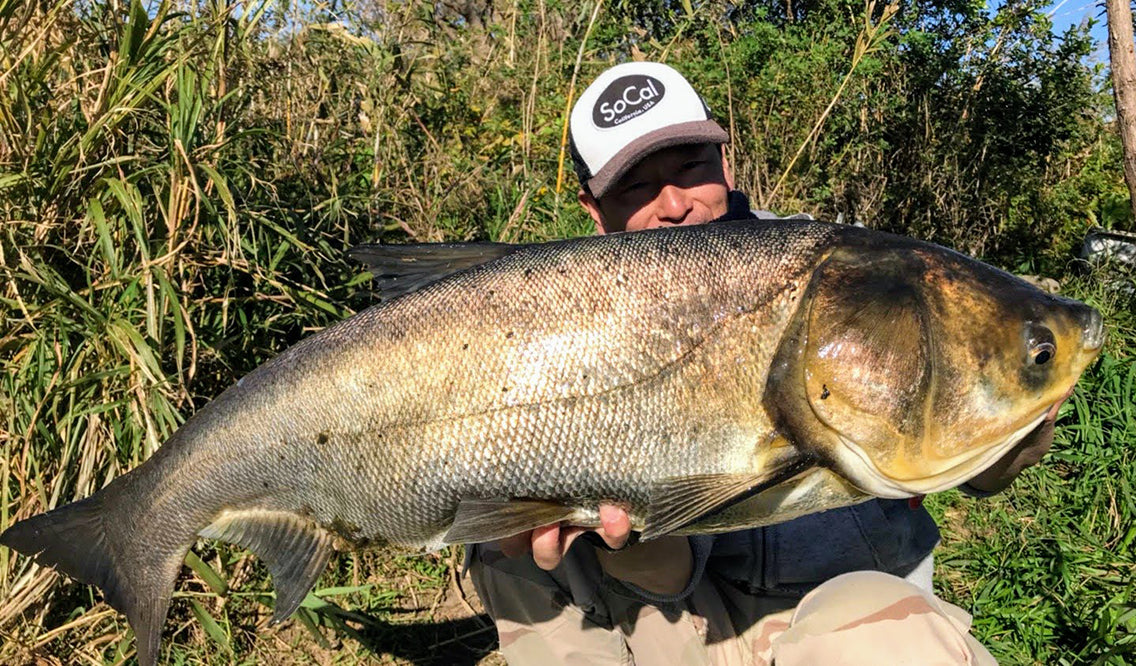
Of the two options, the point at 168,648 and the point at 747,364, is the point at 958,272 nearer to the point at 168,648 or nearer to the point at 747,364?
the point at 747,364

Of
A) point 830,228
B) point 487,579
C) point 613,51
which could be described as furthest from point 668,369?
point 613,51

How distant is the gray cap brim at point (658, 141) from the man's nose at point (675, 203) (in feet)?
0.50

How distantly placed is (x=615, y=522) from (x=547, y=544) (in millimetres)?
302

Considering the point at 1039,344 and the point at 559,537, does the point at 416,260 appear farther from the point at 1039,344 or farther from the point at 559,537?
the point at 1039,344

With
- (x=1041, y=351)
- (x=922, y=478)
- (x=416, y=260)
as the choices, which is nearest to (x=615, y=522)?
(x=922, y=478)

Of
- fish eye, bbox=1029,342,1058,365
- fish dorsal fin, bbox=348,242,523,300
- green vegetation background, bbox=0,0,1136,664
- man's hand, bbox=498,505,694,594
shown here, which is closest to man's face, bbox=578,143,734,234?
fish dorsal fin, bbox=348,242,523,300

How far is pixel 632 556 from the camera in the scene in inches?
97.0

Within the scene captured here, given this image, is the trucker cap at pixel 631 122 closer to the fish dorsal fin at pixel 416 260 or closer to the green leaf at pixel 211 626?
the fish dorsal fin at pixel 416 260

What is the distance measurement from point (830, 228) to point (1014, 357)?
0.47m

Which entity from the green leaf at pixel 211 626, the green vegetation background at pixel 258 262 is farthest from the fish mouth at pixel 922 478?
the green leaf at pixel 211 626

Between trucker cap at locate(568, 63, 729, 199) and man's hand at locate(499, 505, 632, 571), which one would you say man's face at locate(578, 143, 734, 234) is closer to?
trucker cap at locate(568, 63, 729, 199)

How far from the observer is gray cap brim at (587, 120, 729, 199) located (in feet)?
9.30

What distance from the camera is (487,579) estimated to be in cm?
286

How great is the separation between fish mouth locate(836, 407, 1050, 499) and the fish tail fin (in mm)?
1637
